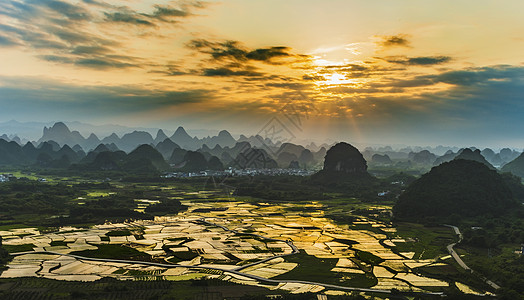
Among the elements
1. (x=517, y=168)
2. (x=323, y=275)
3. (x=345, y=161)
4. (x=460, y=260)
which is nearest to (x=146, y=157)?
(x=345, y=161)

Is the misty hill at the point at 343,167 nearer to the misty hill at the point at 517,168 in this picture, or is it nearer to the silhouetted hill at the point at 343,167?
the silhouetted hill at the point at 343,167

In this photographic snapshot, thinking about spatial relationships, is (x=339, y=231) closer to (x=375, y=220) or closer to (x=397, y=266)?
(x=375, y=220)

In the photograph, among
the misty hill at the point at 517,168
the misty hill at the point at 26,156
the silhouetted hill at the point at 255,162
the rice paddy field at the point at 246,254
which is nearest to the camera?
the rice paddy field at the point at 246,254

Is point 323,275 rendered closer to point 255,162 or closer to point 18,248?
point 18,248

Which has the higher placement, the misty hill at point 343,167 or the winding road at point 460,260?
the misty hill at point 343,167

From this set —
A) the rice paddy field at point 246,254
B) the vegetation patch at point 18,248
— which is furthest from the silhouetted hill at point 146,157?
the vegetation patch at point 18,248

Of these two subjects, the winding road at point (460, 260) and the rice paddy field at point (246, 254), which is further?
the rice paddy field at point (246, 254)

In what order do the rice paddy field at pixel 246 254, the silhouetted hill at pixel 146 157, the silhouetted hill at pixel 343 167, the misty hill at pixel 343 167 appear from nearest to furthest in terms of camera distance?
the rice paddy field at pixel 246 254
the silhouetted hill at pixel 343 167
the misty hill at pixel 343 167
the silhouetted hill at pixel 146 157
